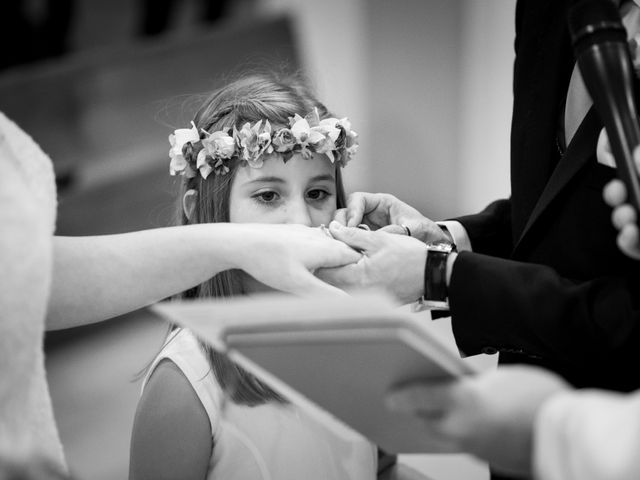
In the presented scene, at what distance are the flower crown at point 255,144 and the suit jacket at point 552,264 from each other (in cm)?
40

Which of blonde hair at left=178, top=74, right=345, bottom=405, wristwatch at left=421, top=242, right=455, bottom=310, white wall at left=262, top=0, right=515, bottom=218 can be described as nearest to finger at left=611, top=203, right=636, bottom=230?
wristwatch at left=421, top=242, right=455, bottom=310

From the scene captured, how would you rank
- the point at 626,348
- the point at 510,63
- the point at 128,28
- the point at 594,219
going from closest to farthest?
1. the point at 626,348
2. the point at 594,219
3. the point at 510,63
4. the point at 128,28

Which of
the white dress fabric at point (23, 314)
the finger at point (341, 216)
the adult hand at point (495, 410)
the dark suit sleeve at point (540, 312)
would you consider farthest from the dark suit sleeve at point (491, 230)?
the white dress fabric at point (23, 314)

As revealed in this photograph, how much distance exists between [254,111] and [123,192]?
107 inches

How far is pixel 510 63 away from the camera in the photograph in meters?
3.38

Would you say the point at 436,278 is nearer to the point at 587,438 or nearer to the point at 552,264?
the point at 552,264

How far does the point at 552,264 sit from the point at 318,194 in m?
0.56

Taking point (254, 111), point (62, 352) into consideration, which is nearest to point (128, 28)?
point (62, 352)

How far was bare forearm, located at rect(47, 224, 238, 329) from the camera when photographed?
1.19m

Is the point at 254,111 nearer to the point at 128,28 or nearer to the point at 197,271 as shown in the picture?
the point at 197,271

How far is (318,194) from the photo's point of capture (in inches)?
68.5

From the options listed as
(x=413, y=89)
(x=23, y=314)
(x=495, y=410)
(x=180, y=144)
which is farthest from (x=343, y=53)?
(x=495, y=410)

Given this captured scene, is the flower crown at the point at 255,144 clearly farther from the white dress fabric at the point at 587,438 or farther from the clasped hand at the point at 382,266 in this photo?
the white dress fabric at the point at 587,438

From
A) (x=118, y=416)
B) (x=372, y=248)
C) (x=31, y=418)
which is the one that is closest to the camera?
(x=31, y=418)
